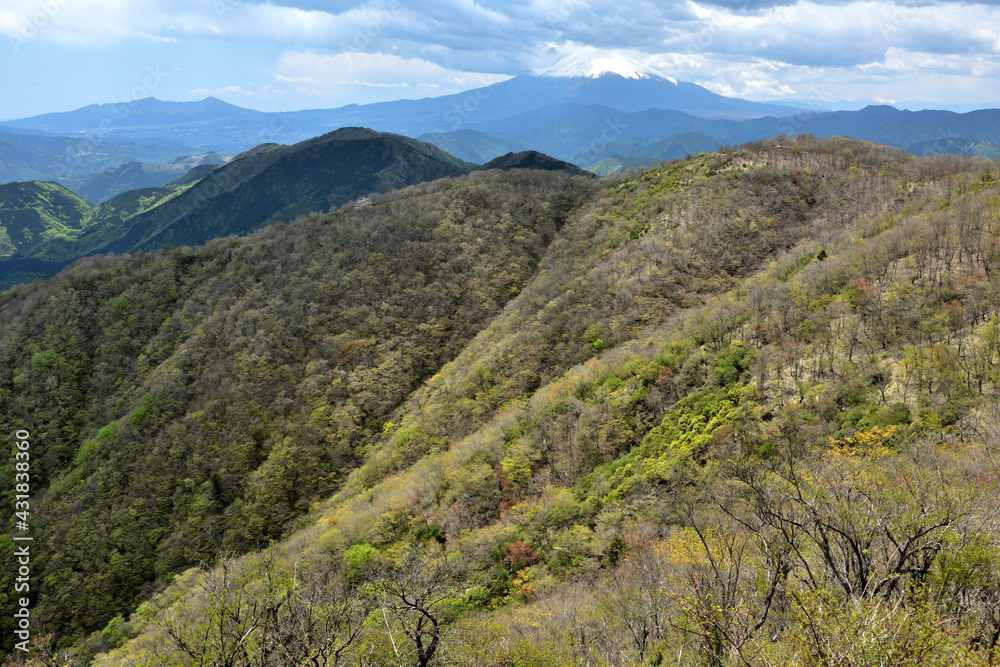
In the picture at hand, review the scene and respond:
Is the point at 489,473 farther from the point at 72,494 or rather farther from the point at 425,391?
the point at 72,494

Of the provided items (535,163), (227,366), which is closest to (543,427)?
(227,366)

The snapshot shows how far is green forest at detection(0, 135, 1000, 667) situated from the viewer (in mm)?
11586

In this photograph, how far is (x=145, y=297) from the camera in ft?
210

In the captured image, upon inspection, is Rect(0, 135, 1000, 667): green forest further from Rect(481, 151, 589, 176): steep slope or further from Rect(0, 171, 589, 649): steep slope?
Rect(481, 151, 589, 176): steep slope

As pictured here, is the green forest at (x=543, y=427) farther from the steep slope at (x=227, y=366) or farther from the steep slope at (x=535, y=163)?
the steep slope at (x=535, y=163)

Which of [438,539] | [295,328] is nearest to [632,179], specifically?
[295,328]

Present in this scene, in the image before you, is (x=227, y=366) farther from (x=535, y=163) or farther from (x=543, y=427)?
(x=535, y=163)

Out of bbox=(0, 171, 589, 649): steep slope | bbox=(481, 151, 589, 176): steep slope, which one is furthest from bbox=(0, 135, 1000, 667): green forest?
bbox=(481, 151, 589, 176): steep slope

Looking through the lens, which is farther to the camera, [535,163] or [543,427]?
[535,163]

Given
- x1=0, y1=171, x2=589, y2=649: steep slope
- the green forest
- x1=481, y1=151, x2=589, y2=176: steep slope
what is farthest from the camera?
x1=481, y1=151, x2=589, y2=176: steep slope

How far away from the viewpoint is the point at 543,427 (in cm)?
2922

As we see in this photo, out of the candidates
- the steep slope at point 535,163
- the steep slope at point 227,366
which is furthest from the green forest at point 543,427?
the steep slope at point 535,163

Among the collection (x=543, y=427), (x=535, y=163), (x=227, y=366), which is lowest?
(x=227, y=366)

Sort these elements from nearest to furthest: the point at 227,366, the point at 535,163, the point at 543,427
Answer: the point at 543,427 < the point at 227,366 < the point at 535,163
